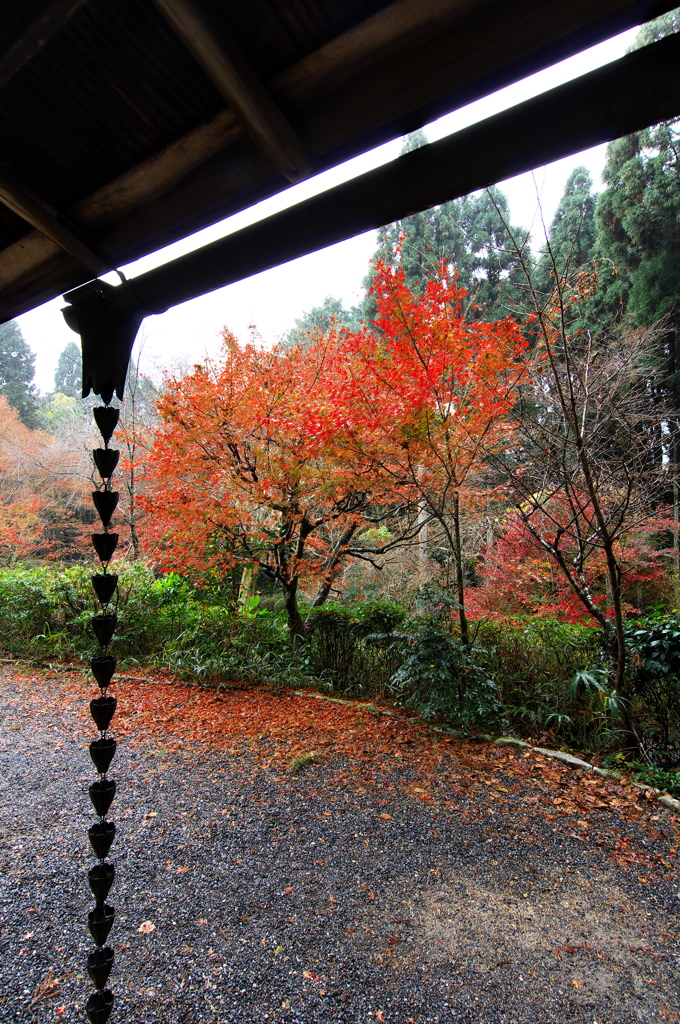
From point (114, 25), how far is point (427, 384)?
10.5 feet

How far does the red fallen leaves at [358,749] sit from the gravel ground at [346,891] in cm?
2

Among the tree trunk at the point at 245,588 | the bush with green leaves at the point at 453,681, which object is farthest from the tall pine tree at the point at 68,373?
the bush with green leaves at the point at 453,681

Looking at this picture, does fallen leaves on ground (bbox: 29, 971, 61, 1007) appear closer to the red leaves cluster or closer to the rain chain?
the rain chain

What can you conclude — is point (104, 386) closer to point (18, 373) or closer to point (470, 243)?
point (470, 243)

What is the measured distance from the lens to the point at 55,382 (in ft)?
75.5

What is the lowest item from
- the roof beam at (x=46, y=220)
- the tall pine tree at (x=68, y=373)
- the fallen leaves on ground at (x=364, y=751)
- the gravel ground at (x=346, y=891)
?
the gravel ground at (x=346, y=891)

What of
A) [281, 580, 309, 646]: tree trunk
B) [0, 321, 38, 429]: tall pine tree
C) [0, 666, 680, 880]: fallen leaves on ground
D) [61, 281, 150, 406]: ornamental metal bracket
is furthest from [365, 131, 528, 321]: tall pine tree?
[0, 321, 38, 429]: tall pine tree

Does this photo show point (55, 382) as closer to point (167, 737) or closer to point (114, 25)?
point (167, 737)

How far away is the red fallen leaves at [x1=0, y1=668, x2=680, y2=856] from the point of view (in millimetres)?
2922

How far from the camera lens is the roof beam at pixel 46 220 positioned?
1139 millimetres

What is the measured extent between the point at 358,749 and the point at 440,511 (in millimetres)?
2158

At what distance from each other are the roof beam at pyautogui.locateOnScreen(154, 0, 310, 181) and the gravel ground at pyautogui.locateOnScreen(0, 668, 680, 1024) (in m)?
2.60

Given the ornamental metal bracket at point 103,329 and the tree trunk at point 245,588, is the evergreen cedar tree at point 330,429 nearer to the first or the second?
the tree trunk at point 245,588

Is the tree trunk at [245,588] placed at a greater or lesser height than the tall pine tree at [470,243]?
lesser
